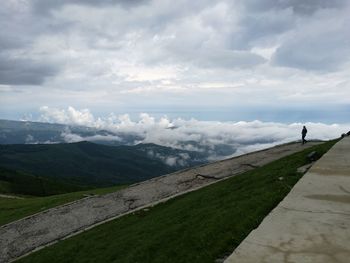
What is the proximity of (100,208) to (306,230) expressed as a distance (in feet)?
94.9

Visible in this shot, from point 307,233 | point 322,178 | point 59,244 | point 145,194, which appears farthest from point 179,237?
point 145,194

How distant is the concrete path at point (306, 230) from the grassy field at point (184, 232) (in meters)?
1.14

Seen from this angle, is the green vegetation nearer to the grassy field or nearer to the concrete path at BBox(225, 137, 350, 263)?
the grassy field

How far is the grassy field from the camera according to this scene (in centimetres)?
1493

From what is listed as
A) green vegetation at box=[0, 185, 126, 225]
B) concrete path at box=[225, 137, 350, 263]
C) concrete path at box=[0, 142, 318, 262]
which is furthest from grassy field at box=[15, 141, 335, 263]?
green vegetation at box=[0, 185, 126, 225]

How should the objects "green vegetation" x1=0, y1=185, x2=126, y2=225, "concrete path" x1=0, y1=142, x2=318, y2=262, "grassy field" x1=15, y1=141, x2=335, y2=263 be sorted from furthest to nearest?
"green vegetation" x1=0, y1=185, x2=126, y2=225, "concrete path" x1=0, y1=142, x2=318, y2=262, "grassy field" x1=15, y1=141, x2=335, y2=263

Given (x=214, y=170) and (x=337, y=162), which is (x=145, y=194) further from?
(x=337, y=162)

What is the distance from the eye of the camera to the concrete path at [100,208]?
33.4 m

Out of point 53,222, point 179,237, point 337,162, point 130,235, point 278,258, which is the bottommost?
point 53,222

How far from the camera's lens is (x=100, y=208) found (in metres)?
38.7

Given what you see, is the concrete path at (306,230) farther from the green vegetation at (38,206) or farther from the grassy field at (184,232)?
the green vegetation at (38,206)

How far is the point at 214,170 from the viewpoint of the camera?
43906mm

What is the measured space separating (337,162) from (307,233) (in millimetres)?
14854

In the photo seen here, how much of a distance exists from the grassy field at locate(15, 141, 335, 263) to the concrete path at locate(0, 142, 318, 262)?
3277 mm
